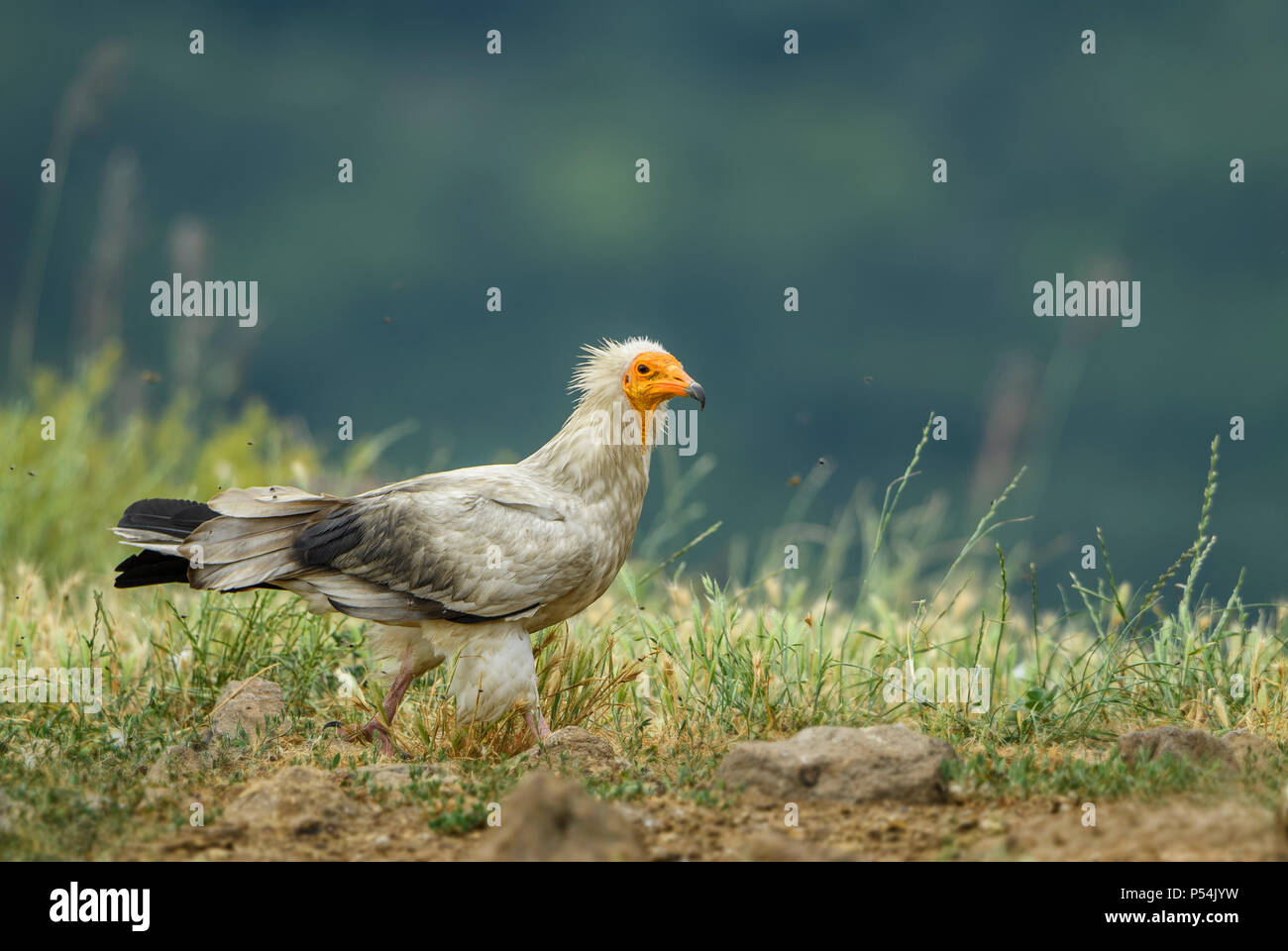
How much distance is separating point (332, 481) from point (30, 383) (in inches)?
103

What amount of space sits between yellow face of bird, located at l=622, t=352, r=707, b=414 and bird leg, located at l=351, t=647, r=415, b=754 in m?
1.43

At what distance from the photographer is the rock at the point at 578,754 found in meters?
4.73

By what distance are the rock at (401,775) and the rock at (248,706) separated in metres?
0.85

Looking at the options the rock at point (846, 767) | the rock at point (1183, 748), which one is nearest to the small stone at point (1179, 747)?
the rock at point (1183, 748)

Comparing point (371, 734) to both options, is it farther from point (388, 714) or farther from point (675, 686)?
point (675, 686)

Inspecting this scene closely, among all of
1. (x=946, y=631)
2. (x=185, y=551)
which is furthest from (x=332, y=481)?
(x=946, y=631)

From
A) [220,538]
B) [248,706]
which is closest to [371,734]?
[248,706]

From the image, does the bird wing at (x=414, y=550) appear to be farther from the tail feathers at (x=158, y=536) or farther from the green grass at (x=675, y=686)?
the green grass at (x=675, y=686)

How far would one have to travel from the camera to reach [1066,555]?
7117 mm

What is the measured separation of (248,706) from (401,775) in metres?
1.22

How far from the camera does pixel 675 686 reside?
18.2 feet

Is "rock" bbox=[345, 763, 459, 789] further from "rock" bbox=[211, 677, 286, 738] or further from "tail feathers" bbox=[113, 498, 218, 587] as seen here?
"tail feathers" bbox=[113, 498, 218, 587]

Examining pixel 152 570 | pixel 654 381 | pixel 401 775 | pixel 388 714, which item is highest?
pixel 654 381
